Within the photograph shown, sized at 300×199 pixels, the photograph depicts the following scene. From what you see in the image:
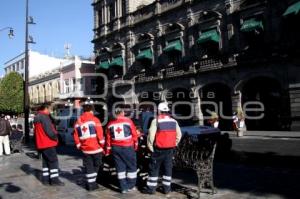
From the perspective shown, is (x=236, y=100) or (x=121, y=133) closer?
(x=121, y=133)

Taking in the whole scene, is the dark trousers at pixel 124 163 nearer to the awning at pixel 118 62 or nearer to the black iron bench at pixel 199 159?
the black iron bench at pixel 199 159

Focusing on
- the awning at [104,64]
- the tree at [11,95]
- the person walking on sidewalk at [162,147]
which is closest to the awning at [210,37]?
the awning at [104,64]

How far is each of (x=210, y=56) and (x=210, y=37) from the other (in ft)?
5.01

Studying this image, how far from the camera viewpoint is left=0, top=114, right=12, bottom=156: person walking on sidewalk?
15586mm

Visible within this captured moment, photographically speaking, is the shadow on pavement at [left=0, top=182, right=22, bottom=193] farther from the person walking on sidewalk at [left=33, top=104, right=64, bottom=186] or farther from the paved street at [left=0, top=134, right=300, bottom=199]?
the person walking on sidewalk at [left=33, top=104, right=64, bottom=186]

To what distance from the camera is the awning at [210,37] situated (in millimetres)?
25344

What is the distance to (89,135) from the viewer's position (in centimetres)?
773

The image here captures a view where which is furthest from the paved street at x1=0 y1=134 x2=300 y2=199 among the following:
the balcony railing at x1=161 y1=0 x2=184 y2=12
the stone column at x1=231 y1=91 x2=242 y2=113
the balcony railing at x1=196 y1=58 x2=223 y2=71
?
the balcony railing at x1=161 y1=0 x2=184 y2=12

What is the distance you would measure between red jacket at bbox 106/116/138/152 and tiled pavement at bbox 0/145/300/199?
3.44 feet

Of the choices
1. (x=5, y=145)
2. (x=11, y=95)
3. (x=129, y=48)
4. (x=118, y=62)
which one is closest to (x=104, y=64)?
(x=118, y=62)

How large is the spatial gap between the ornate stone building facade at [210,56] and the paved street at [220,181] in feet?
32.8

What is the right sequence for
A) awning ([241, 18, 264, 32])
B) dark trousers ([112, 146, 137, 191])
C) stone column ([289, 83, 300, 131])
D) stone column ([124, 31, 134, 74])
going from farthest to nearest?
stone column ([124, 31, 134, 74])
awning ([241, 18, 264, 32])
stone column ([289, 83, 300, 131])
dark trousers ([112, 146, 137, 191])

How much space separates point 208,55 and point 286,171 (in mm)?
18183

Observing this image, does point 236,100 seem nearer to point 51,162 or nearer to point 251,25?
point 251,25
